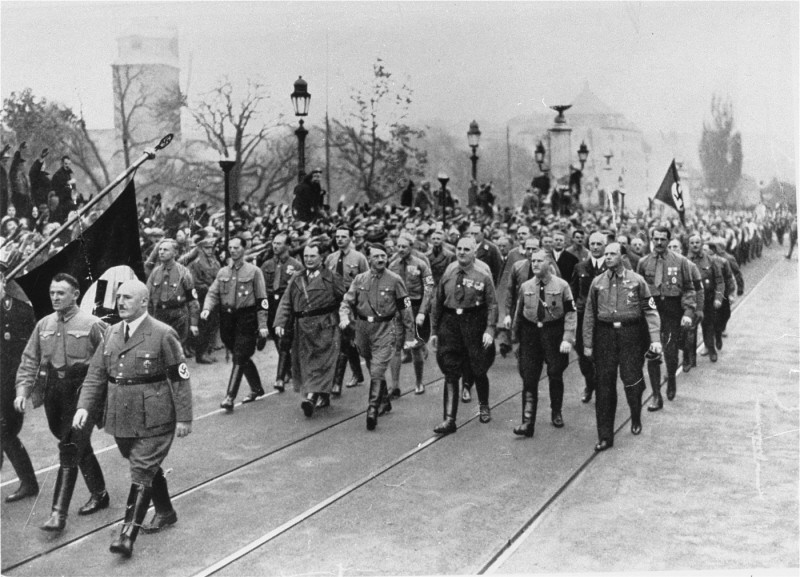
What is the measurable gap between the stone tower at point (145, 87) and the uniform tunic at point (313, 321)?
4549mm

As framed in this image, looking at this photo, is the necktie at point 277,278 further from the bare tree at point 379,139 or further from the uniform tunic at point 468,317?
the bare tree at point 379,139

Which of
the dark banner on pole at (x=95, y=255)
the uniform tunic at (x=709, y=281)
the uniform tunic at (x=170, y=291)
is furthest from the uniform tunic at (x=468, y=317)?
the uniform tunic at (x=709, y=281)

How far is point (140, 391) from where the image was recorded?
5965 millimetres

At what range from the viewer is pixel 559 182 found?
99.2 feet

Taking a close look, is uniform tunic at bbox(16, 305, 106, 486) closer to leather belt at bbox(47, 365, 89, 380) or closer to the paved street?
leather belt at bbox(47, 365, 89, 380)

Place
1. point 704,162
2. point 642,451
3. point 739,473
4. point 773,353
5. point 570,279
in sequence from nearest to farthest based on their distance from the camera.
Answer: point 739,473, point 642,451, point 570,279, point 773,353, point 704,162

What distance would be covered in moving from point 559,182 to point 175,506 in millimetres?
25348

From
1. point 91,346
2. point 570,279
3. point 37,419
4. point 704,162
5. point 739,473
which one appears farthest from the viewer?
point 704,162

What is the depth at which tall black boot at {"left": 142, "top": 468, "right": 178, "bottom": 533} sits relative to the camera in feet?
20.0

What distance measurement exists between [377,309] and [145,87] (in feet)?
33.0

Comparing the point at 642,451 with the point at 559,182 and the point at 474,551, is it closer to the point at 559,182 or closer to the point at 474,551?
the point at 474,551

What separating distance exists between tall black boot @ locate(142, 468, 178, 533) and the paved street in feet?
0.40

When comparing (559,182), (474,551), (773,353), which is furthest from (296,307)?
(559,182)

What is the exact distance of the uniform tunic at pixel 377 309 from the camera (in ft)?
30.4
